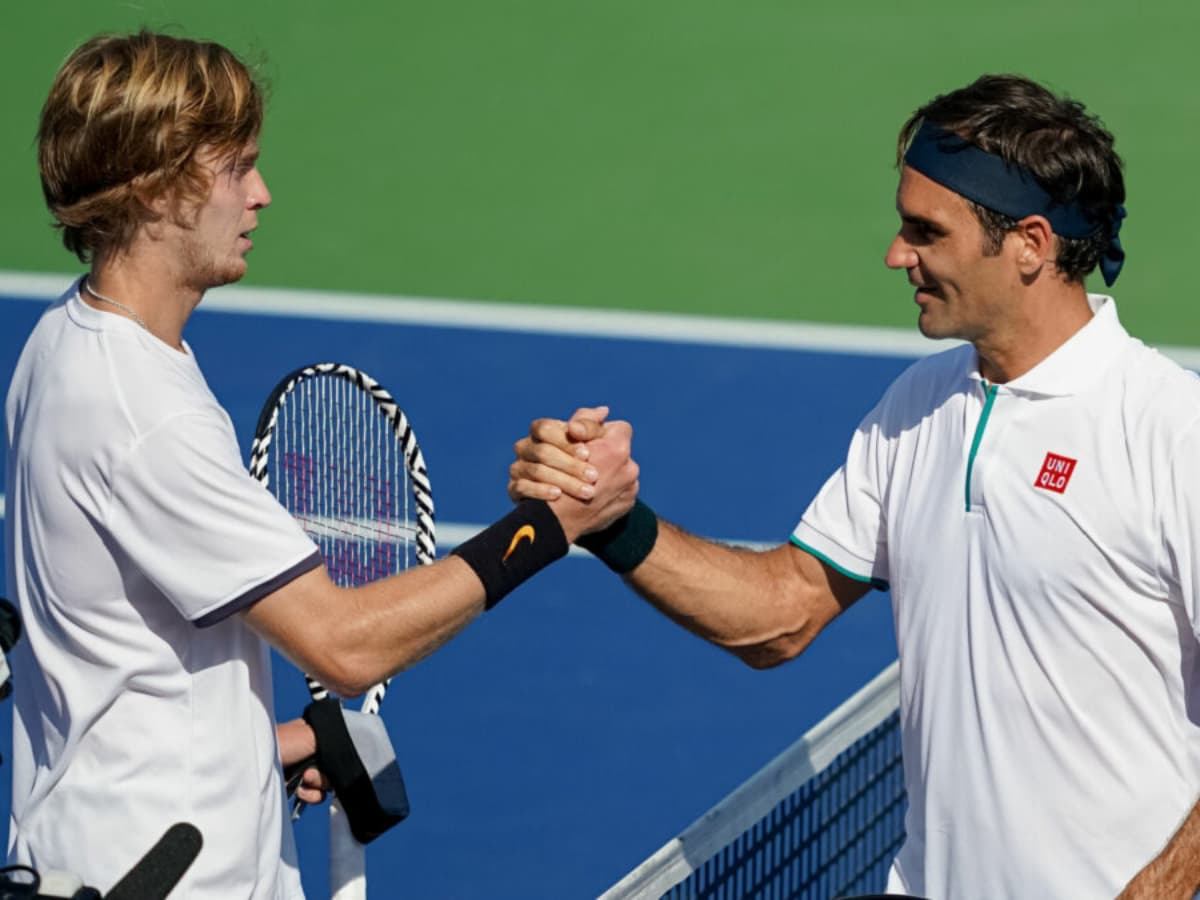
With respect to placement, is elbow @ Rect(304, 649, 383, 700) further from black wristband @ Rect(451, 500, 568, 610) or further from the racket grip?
the racket grip

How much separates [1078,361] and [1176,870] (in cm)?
88

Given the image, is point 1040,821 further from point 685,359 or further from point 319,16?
point 319,16

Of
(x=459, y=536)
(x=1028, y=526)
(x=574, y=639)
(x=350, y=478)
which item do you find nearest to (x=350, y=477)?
(x=350, y=478)

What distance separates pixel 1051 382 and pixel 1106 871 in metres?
0.84

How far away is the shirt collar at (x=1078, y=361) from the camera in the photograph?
3.41 meters

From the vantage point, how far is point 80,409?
113 inches

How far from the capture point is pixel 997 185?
139 inches

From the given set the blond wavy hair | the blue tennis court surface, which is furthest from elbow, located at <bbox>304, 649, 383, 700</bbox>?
the blue tennis court surface

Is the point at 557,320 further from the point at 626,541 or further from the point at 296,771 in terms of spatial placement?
the point at 296,771

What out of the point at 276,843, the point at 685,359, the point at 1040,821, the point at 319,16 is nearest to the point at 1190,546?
the point at 1040,821

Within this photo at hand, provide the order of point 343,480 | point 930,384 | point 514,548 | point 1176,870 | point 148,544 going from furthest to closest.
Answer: point 343,480 < point 930,384 < point 514,548 < point 1176,870 < point 148,544

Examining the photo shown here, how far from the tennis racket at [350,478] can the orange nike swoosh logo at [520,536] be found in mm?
350

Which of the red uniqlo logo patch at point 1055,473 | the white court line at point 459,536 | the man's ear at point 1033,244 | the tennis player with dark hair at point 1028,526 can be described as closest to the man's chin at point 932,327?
the tennis player with dark hair at point 1028,526

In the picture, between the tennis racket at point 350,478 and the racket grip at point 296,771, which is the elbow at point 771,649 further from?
the racket grip at point 296,771
